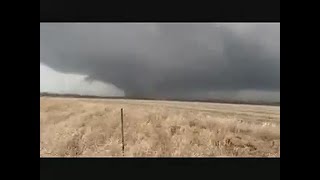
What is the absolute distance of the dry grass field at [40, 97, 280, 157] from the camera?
8.90 m

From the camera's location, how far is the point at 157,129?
926cm

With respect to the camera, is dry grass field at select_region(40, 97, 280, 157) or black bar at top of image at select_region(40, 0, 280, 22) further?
dry grass field at select_region(40, 97, 280, 157)

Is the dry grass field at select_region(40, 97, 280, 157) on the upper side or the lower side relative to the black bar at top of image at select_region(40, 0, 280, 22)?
lower

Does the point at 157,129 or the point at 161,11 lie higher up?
the point at 161,11

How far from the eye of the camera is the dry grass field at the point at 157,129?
890 centimetres

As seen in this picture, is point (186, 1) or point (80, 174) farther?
point (80, 174)

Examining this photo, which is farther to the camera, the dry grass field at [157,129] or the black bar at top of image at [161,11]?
the dry grass field at [157,129]

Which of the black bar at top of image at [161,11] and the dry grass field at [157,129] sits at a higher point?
the black bar at top of image at [161,11]

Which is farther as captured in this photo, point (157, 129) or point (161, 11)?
point (157, 129)
